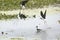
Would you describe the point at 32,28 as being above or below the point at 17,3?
below

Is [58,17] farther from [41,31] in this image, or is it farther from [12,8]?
[12,8]

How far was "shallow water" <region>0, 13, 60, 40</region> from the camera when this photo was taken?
484 cm

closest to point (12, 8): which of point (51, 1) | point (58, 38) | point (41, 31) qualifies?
point (51, 1)

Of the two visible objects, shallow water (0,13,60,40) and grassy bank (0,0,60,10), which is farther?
grassy bank (0,0,60,10)

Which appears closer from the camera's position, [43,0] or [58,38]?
[58,38]

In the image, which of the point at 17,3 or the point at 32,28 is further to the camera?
the point at 17,3

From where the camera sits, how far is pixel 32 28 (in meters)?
5.15

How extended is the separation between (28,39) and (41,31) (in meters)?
0.44

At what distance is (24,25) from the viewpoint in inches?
208

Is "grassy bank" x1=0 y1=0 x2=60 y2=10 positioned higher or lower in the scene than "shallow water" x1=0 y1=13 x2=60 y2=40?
higher

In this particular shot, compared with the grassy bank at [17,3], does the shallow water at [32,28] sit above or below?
below

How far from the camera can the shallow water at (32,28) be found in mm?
4836

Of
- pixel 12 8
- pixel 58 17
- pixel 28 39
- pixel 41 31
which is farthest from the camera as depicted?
pixel 12 8

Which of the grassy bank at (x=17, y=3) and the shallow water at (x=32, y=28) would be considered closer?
the shallow water at (x=32, y=28)
